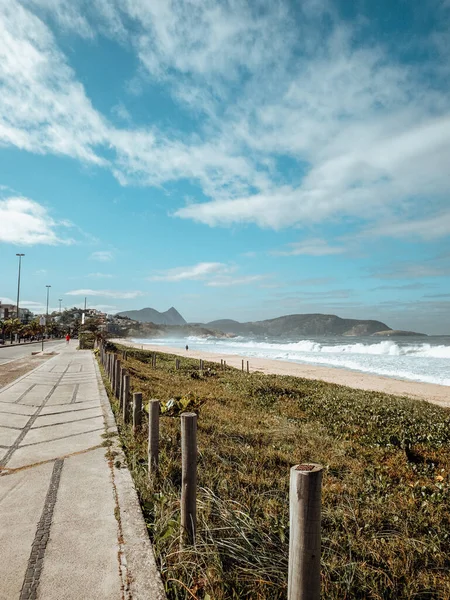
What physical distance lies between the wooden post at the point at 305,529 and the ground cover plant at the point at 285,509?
83 centimetres

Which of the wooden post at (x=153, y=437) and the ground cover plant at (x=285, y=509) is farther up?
the wooden post at (x=153, y=437)

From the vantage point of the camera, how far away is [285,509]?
12.4 ft

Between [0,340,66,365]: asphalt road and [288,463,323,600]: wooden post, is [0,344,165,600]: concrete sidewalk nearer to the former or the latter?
[288,463,323,600]: wooden post

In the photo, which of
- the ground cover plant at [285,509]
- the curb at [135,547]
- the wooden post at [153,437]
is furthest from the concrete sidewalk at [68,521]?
the wooden post at [153,437]

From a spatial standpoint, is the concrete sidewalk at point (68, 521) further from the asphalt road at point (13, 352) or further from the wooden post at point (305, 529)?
the asphalt road at point (13, 352)

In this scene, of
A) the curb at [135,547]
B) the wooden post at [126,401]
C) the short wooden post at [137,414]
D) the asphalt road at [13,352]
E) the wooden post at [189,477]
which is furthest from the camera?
the asphalt road at [13,352]

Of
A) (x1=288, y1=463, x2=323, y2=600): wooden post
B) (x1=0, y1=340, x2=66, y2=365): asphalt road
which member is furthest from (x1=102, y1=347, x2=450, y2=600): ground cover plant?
(x1=0, y1=340, x2=66, y2=365): asphalt road

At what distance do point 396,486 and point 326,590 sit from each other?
2.81 m

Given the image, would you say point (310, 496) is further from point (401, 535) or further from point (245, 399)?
point (245, 399)

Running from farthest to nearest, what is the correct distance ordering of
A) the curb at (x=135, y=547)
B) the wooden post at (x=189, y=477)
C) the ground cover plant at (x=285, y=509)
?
1. the wooden post at (x=189, y=477)
2. the ground cover plant at (x=285, y=509)
3. the curb at (x=135, y=547)

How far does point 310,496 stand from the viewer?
1.84 metres

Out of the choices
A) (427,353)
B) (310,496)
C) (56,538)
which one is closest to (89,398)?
(56,538)

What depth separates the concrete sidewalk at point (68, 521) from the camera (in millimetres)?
2662

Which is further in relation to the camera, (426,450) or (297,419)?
(297,419)
